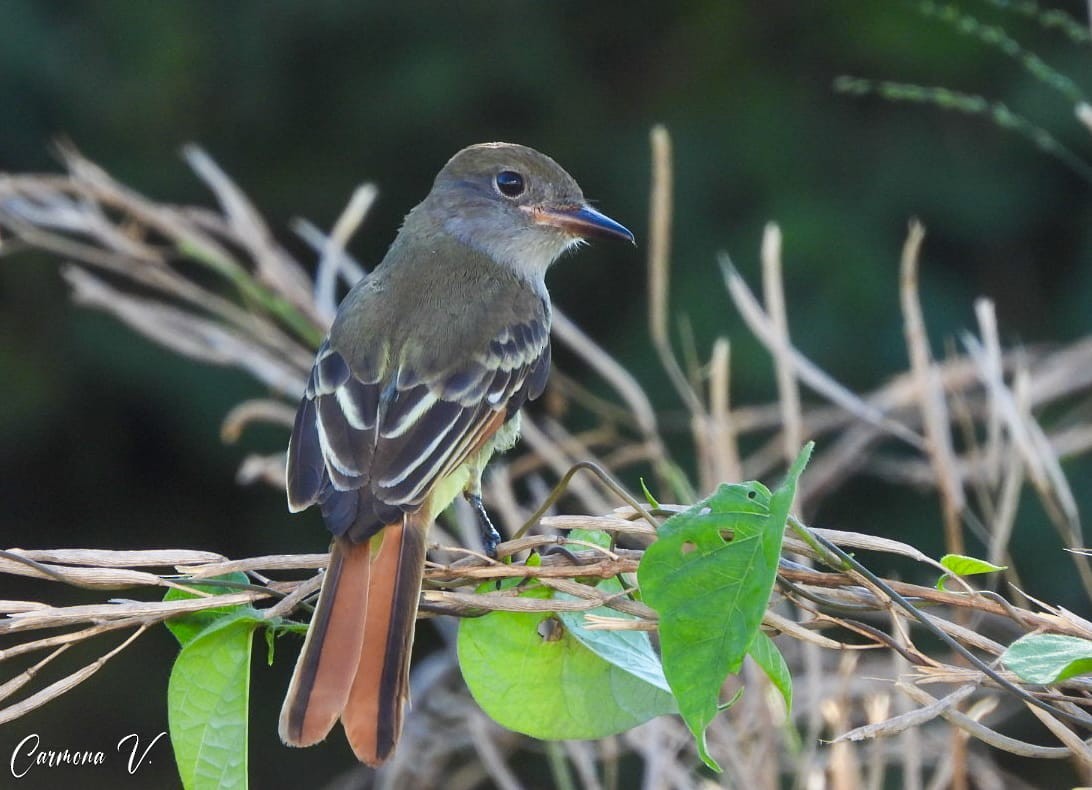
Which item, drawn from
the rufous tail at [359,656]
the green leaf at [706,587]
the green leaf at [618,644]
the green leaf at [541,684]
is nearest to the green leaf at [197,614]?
the rufous tail at [359,656]

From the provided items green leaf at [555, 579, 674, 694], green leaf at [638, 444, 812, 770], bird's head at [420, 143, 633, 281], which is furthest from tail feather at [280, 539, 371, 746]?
bird's head at [420, 143, 633, 281]

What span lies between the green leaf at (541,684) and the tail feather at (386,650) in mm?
103

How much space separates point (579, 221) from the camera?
3945 mm

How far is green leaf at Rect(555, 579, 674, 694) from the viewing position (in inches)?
80.5

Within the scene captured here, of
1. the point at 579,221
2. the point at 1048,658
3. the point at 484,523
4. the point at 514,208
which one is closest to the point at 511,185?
the point at 514,208

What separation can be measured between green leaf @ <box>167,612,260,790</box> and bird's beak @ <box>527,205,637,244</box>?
2.09 m

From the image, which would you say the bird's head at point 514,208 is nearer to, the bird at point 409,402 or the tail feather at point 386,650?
the bird at point 409,402

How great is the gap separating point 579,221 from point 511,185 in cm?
24

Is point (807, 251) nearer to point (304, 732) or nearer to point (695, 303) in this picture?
point (695, 303)

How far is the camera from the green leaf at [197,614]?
196 centimetres

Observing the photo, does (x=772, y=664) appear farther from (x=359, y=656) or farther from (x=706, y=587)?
(x=359, y=656)

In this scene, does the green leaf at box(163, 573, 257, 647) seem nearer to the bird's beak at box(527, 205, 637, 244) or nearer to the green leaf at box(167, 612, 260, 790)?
the green leaf at box(167, 612, 260, 790)

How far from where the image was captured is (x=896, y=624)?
1.90 meters

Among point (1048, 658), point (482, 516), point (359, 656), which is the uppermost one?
point (482, 516)
